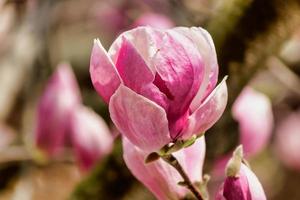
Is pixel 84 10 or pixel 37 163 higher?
pixel 37 163

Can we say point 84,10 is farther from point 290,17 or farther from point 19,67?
point 290,17

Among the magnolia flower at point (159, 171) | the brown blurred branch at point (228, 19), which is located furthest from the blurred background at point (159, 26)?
the magnolia flower at point (159, 171)

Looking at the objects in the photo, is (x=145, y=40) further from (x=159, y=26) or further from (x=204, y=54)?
(x=159, y=26)

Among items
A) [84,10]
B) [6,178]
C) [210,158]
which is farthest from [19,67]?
[84,10]

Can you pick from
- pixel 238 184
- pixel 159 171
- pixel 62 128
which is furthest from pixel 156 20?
pixel 238 184

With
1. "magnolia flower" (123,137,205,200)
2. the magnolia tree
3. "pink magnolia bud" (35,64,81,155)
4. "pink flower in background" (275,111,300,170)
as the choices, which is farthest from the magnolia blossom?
"pink flower in background" (275,111,300,170)

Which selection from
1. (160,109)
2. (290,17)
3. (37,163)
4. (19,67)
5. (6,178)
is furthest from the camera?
(19,67)

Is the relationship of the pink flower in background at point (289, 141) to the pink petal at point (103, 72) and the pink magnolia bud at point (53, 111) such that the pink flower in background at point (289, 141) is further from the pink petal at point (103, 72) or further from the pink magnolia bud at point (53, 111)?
the pink petal at point (103, 72)
